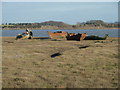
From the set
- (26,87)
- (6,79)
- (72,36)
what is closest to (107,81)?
(26,87)

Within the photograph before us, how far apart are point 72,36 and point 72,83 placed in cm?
3156

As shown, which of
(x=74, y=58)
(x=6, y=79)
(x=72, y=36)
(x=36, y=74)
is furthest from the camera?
(x=72, y=36)

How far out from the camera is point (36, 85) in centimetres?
1127

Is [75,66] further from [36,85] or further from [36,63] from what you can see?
[36,85]

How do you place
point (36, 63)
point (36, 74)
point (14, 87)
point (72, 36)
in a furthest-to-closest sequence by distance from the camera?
point (72, 36) < point (36, 63) < point (36, 74) < point (14, 87)

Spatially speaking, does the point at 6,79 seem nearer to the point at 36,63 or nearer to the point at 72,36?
the point at 36,63

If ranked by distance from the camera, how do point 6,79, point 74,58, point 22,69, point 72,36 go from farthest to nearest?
point 72,36
point 74,58
point 22,69
point 6,79

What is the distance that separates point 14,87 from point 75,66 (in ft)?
17.9

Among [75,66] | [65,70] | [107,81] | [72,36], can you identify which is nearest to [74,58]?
[75,66]

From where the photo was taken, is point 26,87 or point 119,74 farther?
point 119,74

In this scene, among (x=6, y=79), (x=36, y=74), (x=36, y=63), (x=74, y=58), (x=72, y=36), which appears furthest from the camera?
(x=72, y=36)

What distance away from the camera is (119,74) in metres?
13.1

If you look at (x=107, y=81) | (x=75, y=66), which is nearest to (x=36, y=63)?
(x=75, y=66)

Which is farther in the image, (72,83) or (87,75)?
(87,75)
